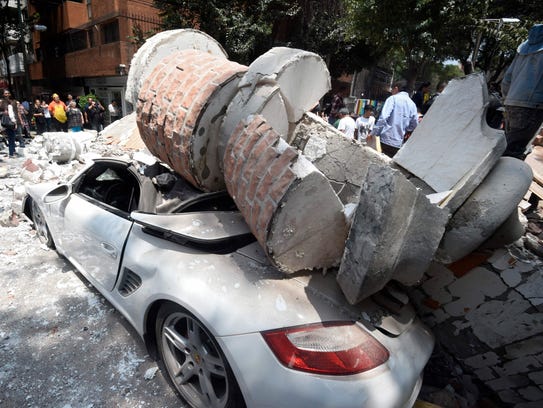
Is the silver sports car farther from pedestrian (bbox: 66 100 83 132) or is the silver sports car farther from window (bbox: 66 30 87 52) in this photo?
window (bbox: 66 30 87 52)

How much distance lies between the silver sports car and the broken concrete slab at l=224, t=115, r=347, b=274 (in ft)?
0.72

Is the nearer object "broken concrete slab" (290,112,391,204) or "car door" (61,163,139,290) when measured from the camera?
"car door" (61,163,139,290)

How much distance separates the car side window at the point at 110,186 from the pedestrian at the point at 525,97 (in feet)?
11.7

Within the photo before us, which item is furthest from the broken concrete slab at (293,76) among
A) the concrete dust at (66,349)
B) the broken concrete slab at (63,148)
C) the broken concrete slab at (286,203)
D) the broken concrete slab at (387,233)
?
the broken concrete slab at (63,148)

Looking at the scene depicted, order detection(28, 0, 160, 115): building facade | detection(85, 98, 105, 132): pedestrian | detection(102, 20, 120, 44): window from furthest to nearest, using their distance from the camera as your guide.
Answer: detection(102, 20, 120, 44): window < detection(28, 0, 160, 115): building facade < detection(85, 98, 105, 132): pedestrian

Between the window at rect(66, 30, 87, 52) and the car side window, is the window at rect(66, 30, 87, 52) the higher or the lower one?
the higher one

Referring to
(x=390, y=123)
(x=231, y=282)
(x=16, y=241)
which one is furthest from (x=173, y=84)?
(x=390, y=123)

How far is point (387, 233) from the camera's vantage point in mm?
1343

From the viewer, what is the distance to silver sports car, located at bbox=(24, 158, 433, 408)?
146 cm

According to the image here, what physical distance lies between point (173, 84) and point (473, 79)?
6.75ft

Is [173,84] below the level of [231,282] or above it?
above

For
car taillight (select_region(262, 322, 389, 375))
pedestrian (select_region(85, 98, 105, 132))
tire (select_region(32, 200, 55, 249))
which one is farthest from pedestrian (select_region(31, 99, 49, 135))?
car taillight (select_region(262, 322, 389, 375))

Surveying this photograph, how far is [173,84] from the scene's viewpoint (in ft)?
8.00

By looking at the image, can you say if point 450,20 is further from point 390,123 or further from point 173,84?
point 173,84
